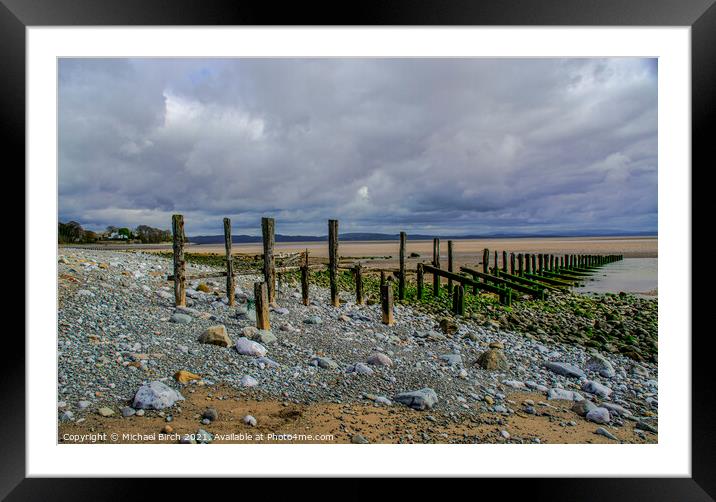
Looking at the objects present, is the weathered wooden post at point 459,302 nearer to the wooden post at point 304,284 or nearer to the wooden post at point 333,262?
the wooden post at point 333,262

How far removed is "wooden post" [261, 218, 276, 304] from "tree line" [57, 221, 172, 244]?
134 centimetres

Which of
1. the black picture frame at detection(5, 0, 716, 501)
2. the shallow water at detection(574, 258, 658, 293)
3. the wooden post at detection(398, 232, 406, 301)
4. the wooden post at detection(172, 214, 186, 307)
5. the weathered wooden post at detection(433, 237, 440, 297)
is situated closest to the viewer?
the black picture frame at detection(5, 0, 716, 501)

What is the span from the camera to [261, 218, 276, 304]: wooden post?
5.59 meters

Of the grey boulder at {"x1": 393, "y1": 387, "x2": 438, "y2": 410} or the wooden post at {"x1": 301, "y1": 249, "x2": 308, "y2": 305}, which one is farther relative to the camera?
the wooden post at {"x1": 301, "y1": 249, "x2": 308, "y2": 305}

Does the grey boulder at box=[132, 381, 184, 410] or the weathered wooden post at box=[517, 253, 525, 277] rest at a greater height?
the weathered wooden post at box=[517, 253, 525, 277]

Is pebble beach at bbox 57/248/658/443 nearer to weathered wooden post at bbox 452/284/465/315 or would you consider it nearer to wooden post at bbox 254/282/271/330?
wooden post at bbox 254/282/271/330

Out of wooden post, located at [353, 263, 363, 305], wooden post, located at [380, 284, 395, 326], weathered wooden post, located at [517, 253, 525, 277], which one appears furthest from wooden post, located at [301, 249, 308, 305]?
weathered wooden post, located at [517, 253, 525, 277]

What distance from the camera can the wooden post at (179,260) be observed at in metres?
5.30

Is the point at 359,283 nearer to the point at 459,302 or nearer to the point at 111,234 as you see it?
the point at 459,302
